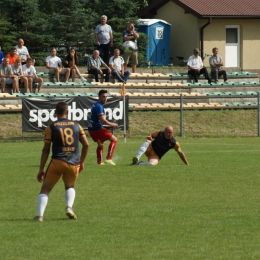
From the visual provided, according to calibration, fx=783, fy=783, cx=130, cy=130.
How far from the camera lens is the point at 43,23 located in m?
37.4

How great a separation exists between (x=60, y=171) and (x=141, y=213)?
171 cm

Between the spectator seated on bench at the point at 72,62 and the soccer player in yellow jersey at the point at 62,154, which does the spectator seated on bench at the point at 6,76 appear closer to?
the spectator seated on bench at the point at 72,62

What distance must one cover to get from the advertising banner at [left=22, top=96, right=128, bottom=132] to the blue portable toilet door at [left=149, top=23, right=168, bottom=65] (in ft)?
45.5

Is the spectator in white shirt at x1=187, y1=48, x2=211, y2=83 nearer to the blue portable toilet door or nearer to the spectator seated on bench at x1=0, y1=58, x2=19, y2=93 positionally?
the blue portable toilet door

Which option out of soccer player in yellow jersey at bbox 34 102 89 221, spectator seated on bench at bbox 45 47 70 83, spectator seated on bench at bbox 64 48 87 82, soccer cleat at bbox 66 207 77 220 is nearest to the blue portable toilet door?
spectator seated on bench at bbox 64 48 87 82

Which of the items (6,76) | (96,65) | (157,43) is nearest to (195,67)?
(96,65)

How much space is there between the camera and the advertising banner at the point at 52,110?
88.0 ft

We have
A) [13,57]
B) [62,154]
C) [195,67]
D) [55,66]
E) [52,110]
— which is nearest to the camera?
[62,154]

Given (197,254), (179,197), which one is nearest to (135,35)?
(179,197)

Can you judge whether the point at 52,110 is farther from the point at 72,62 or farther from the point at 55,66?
the point at 72,62

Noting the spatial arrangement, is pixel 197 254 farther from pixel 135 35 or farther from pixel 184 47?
pixel 184 47

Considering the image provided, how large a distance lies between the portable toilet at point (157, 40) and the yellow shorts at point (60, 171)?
31.1 metres

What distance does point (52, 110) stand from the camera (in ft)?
88.9

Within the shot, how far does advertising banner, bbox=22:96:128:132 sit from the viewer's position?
26.8 meters
